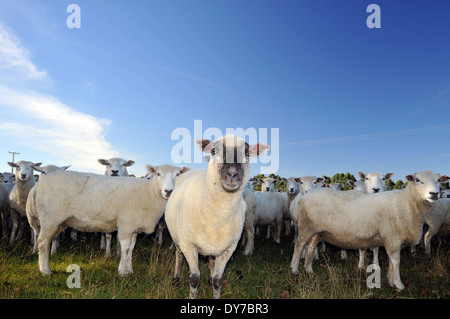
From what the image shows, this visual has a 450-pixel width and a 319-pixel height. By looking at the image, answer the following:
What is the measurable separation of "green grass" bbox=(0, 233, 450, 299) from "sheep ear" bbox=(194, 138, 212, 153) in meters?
2.53

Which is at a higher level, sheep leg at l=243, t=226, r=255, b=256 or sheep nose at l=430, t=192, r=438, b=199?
sheep nose at l=430, t=192, r=438, b=199

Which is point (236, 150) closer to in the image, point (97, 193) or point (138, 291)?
point (138, 291)

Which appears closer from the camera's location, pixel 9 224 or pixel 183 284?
pixel 183 284

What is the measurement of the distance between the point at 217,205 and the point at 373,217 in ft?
14.3

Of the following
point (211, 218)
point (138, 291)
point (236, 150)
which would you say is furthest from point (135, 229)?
point (236, 150)

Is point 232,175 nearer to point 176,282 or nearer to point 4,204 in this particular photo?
point 176,282

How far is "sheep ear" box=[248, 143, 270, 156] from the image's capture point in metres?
4.58

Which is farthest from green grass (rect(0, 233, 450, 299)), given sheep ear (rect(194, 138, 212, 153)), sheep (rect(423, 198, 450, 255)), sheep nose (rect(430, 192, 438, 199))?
sheep ear (rect(194, 138, 212, 153))

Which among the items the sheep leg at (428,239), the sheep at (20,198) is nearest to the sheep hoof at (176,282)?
the sheep at (20,198)

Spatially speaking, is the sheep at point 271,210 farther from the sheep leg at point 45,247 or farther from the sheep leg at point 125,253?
the sheep leg at point 45,247

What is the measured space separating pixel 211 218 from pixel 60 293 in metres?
3.02

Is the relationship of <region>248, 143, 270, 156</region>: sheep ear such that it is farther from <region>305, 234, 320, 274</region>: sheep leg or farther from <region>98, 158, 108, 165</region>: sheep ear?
<region>98, 158, 108, 165</region>: sheep ear

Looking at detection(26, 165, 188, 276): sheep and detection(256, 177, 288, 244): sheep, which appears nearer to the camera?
detection(26, 165, 188, 276): sheep

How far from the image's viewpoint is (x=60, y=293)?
519cm
